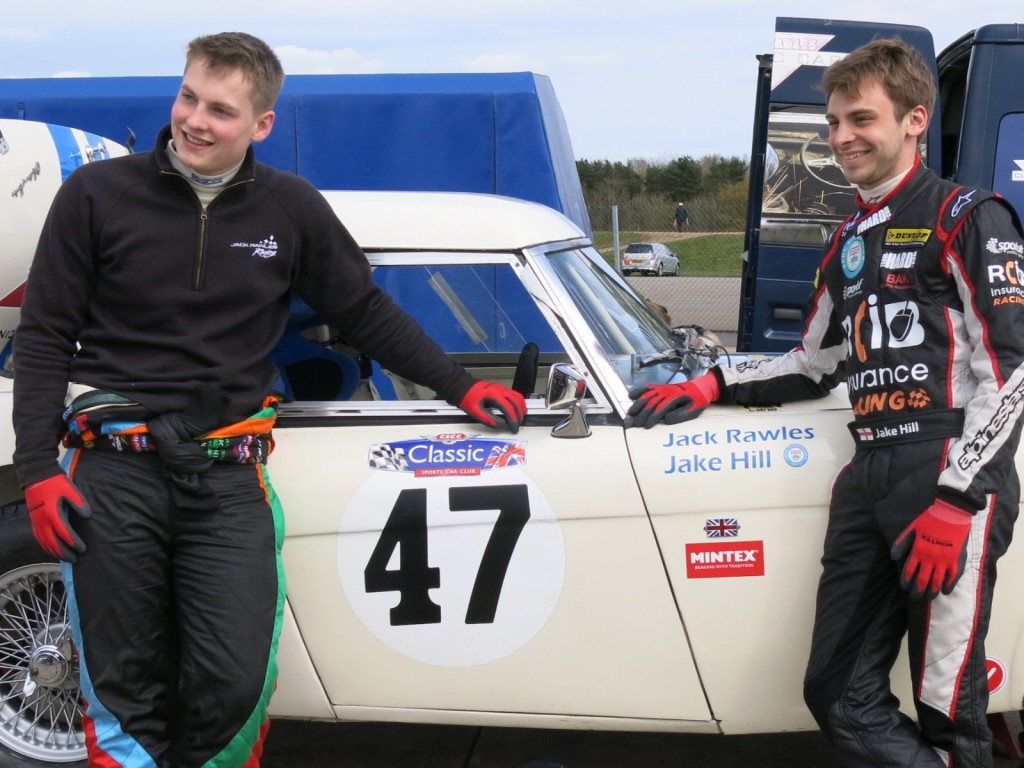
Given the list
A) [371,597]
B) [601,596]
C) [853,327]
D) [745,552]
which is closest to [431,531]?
[371,597]

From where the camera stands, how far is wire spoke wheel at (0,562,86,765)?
315 centimetres

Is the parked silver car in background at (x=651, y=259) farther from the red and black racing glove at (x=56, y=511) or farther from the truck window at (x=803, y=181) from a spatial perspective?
the red and black racing glove at (x=56, y=511)

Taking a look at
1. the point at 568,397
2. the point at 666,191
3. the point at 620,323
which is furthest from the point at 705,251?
the point at 568,397

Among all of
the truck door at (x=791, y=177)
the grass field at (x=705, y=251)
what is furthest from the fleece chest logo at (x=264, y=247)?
the grass field at (x=705, y=251)

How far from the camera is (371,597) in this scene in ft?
9.52

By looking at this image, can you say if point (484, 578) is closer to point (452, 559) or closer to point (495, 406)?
point (452, 559)

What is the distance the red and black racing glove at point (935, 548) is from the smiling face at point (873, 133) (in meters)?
0.83

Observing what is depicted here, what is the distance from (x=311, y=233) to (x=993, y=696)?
2.18 m

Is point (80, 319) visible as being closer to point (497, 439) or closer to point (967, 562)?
point (497, 439)

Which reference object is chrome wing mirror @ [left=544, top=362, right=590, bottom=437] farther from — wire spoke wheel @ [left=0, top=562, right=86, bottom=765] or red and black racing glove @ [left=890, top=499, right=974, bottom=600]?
wire spoke wheel @ [left=0, top=562, right=86, bottom=765]

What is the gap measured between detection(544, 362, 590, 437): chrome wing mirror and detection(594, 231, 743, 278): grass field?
19.0 metres

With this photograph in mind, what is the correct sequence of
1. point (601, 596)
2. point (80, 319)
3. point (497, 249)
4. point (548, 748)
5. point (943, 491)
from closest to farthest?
point (943, 491)
point (80, 319)
point (601, 596)
point (497, 249)
point (548, 748)

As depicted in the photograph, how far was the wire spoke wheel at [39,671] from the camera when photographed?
3.15 m

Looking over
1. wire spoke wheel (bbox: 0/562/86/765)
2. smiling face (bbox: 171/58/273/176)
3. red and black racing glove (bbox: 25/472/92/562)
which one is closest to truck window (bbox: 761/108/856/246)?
smiling face (bbox: 171/58/273/176)
